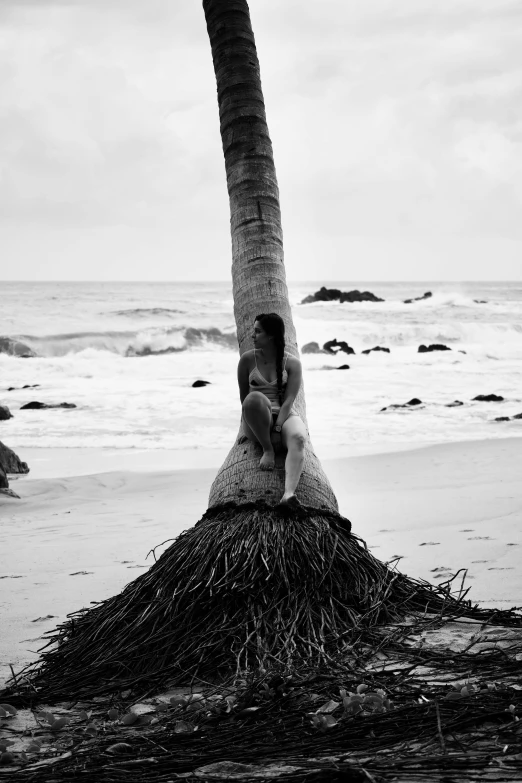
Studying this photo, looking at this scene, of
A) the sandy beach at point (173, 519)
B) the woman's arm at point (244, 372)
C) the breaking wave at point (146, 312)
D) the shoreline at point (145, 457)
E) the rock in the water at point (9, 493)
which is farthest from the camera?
the breaking wave at point (146, 312)

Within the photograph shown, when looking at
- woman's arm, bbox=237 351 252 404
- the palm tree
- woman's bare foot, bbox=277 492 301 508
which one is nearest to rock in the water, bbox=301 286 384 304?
woman's arm, bbox=237 351 252 404

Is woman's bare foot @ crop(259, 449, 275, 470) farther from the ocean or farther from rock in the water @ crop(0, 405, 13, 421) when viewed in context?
rock in the water @ crop(0, 405, 13, 421)

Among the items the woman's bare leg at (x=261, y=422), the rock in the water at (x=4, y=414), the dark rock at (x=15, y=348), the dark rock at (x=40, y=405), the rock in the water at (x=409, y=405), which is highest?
the dark rock at (x=15, y=348)

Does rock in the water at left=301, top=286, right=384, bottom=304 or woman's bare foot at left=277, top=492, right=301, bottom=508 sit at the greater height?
rock in the water at left=301, top=286, right=384, bottom=304

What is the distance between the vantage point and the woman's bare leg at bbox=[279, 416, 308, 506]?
5.07 m

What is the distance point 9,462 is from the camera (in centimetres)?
1167

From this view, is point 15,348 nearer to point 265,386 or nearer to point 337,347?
point 337,347

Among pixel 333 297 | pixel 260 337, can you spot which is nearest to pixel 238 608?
pixel 260 337

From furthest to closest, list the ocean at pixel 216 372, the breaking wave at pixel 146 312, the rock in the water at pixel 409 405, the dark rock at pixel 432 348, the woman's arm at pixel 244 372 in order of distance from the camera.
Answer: the breaking wave at pixel 146 312 < the dark rock at pixel 432 348 < the rock in the water at pixel 409 405 < the ocean at pixel 216 372 < the woman's arm at pixel 244 372

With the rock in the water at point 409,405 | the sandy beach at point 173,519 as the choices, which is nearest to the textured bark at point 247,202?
the sandy beach at point 173,519

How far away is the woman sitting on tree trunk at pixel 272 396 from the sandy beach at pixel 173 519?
4.06 ft

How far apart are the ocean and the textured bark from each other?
22.5 feet

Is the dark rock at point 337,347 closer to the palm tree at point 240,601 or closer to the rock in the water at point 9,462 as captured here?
the rock in the water at point 9,462

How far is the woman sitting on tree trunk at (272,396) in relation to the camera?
527cm
